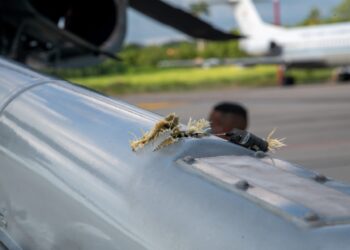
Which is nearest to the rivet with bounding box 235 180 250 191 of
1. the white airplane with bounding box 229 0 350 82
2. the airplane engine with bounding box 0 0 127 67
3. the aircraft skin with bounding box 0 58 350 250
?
the aircraft skin with bounding box 0 58 350 250

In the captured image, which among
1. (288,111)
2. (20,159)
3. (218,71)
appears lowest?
(218,71)

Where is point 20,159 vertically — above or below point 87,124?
below

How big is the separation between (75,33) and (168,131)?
16.5ft

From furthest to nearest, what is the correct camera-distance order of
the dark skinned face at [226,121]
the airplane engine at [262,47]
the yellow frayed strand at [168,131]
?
1. the airplane engine at [262,47]
2. the dark skinned face at [226,121]
3. the yellow frayed strand at [168,131]

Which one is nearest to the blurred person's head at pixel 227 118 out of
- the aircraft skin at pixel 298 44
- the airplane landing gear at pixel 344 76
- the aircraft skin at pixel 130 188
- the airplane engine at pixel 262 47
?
the aircraft skin at pixel 130 188

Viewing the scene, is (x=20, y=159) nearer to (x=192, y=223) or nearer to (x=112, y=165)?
(x=112, y=165)

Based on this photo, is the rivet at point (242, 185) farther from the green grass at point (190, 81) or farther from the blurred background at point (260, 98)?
the green grass at point (190, 81)

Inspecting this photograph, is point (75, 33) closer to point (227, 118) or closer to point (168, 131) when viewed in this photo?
point (227, 118)

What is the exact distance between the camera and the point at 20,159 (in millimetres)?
2811

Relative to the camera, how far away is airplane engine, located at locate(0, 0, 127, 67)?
6.94 m

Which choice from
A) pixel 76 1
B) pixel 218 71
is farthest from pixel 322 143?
pixel 218 71

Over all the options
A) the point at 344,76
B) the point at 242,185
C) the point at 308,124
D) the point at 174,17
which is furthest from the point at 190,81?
the point at 242,185

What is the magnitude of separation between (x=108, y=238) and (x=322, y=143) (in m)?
12.4

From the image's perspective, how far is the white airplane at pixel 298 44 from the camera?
4103 cm
